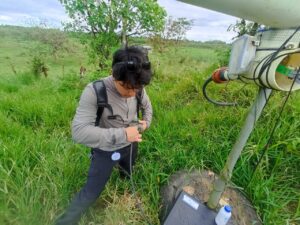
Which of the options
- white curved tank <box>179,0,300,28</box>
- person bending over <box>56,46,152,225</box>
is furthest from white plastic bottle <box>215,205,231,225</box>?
white curved tank <box>179,0,300,28</box>

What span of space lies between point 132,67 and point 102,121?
1.57ft

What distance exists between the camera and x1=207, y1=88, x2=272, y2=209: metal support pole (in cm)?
129

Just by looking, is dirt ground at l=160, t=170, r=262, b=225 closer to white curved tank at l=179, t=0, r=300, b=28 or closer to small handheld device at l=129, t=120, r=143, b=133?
small handheld device at l=129, t=120, r=143, b=133

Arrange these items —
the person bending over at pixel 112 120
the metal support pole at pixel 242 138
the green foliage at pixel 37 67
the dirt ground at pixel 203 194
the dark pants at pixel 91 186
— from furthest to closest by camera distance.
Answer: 1. the green foliage at pixel 37 67
2. the dirt ground at pixel 203 194
3. the dark pants at pixel 91 186
4. the person bending over at pixel 112 120
5. the metal support pole at pixel 242 138

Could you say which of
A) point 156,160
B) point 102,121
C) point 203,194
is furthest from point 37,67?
point 203,194

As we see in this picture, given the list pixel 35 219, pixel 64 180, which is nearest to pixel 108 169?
pixel 64 180

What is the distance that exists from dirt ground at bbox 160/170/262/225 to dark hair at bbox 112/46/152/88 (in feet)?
3.34

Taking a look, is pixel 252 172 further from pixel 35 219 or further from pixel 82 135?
pixel 35 219

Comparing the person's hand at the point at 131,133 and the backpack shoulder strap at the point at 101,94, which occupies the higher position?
the backpack shoulder strap at the point at 101,94

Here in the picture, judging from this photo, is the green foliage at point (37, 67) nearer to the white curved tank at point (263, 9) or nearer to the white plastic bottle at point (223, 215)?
the white plastic bottle at point (223, 215)

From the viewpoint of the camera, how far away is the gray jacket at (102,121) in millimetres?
1460

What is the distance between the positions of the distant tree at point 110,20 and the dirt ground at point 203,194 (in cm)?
338


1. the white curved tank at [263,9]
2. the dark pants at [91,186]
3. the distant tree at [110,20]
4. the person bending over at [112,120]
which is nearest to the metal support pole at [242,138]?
the white curved tank at [263,9]

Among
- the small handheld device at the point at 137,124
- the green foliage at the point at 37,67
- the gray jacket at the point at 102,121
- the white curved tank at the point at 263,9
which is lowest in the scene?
the green foliage at the point at 37,67
